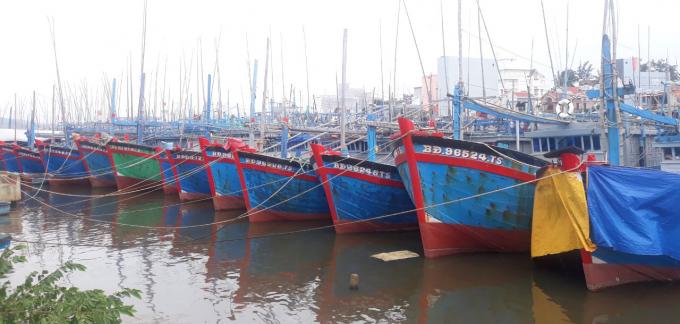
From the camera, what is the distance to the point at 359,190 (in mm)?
16141

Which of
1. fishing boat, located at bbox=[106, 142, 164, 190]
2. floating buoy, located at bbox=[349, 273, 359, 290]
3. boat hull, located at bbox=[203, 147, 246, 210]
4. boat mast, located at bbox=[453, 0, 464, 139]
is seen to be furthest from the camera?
fishing boat, located at bbox=[106, 142, 164, 190]

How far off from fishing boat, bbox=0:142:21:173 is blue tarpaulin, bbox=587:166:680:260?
3645 centimetres

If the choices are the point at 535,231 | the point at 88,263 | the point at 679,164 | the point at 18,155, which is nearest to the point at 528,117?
the point at 679,164

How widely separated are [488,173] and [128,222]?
13.5 meters

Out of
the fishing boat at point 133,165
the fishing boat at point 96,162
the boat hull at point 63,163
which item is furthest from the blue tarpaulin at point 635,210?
the boat hull at point 63,163

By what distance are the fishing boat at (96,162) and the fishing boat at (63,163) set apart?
58 centimetres

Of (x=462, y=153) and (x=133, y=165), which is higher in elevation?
(x=462, y=153)

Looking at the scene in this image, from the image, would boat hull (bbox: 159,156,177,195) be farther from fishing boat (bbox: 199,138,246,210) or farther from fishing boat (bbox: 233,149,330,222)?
fishing boat (bbox: 233,149,330,222)

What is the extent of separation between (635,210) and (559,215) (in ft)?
4.33

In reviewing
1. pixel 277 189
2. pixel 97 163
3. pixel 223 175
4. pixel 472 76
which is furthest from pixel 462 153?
pixel 472 76

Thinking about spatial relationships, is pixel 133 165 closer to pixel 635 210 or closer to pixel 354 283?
pixel 354 283

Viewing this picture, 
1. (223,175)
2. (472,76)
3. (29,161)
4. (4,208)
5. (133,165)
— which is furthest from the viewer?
(472,76)

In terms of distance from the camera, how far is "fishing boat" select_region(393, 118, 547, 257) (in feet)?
40.0

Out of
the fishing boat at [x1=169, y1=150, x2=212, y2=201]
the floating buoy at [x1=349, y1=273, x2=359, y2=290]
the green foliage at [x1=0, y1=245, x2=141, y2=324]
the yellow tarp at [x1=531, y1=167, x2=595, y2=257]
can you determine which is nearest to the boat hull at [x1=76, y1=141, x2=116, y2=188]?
the fishing boat at [x1=169, y1=150, x2=212, y2=201]
